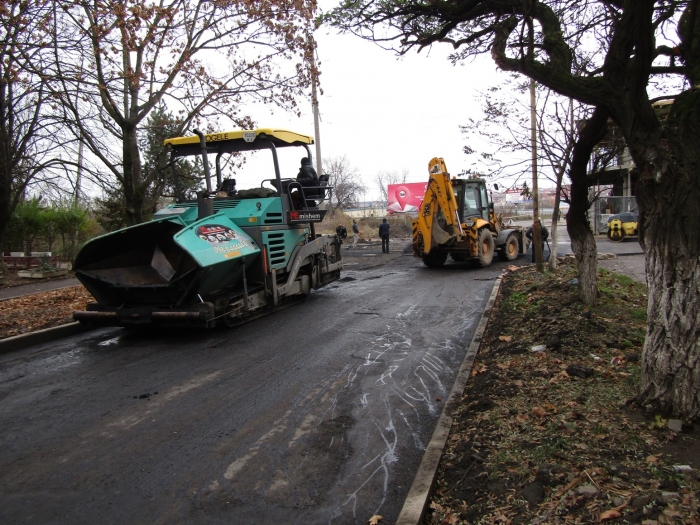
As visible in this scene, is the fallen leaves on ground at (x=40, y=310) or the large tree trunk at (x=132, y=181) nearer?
the fallen leaves on ground at (x=40, y=310)

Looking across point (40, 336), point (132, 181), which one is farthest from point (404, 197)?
point (40, 336)

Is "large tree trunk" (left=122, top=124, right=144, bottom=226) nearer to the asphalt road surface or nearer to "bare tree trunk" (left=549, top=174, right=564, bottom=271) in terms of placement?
the asphalt road surface

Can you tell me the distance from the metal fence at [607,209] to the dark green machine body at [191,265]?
2330 centimetres

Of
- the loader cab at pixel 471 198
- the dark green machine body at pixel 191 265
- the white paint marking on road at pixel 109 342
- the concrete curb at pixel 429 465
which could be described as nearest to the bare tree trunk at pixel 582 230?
the concrete curb at pixel 429 465

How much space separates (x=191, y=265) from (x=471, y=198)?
11111mm

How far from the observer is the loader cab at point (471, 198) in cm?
1630

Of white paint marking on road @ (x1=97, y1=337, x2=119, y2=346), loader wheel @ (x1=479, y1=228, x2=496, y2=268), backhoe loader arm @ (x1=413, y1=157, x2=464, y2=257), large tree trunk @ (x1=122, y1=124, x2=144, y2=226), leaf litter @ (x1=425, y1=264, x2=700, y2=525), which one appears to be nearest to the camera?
leaf litter @ (x1=425, y1=264, x2=700, y2=525)

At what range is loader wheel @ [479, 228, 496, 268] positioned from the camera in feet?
52.4

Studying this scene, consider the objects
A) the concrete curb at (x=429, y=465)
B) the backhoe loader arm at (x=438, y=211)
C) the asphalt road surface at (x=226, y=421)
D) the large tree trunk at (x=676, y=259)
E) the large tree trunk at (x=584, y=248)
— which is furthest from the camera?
the backhoe loader arm at (x=438, y=211)

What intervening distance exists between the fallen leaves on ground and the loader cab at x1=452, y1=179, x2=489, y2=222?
10549 millimetres

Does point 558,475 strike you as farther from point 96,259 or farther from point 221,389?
point 96,259

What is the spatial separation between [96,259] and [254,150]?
11.8 feet

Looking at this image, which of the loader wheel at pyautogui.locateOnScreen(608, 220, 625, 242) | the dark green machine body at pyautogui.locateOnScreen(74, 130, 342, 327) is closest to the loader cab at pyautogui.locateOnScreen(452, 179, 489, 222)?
the dark green machine body at pyautogui.locateOnScreen(74, 130, 342, 327)

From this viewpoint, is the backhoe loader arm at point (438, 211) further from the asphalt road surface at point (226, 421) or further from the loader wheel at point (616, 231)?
the loader wheel at point (616, 231)
